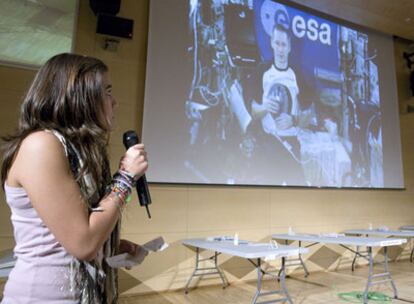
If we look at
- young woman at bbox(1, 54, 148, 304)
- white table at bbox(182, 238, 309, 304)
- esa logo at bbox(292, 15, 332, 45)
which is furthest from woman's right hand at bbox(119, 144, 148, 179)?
esa logo at bbox(292, 15, 332, 45)

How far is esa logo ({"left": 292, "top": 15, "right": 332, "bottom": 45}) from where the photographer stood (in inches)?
187

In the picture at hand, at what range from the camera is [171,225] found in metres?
3.57

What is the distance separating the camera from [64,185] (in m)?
0.64

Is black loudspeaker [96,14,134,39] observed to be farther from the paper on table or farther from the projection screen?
the paper on table

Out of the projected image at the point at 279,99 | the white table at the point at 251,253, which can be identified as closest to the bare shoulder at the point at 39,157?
the white table at the point at 251,253

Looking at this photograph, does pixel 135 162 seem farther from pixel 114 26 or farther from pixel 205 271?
pixel 205 271

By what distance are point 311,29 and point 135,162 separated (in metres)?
4.79

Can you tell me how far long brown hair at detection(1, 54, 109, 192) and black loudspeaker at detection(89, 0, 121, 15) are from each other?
2.98 meters

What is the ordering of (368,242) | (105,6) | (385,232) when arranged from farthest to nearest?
(385,232)
(105,6)
(368,242)

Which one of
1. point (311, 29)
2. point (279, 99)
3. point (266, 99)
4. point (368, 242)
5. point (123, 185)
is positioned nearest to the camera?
point (123, 185)

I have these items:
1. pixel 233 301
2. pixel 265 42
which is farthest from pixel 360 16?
pixel 233 301

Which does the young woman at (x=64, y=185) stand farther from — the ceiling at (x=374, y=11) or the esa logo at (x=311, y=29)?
the ceiling at (x=374, y=11)

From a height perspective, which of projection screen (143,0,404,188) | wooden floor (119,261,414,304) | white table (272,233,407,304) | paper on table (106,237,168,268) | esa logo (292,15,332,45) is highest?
esa logo (292,15,332,45)

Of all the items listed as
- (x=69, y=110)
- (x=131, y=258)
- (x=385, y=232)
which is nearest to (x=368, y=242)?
(x=385, y=232)
